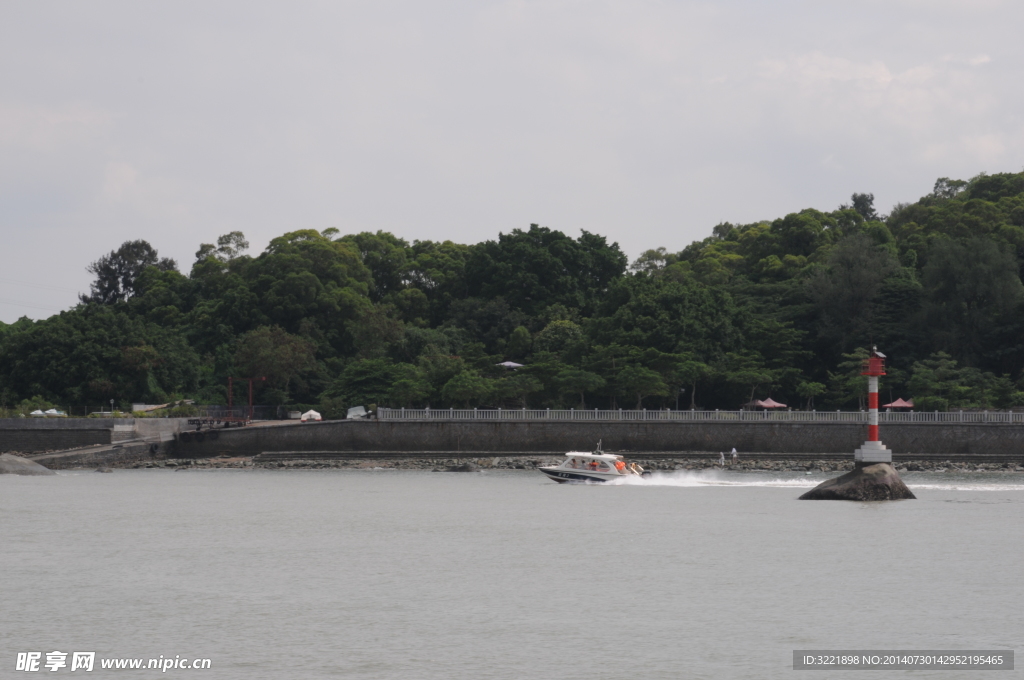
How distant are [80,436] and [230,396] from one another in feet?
39.2

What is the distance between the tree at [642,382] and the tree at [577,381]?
1.34 meters

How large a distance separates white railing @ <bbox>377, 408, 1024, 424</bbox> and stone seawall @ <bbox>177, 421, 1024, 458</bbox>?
38 cm

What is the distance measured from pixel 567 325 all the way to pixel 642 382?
15.0m

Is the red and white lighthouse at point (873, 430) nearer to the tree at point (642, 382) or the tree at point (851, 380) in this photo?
the tree at point (851, 380)

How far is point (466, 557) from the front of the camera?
30.2m

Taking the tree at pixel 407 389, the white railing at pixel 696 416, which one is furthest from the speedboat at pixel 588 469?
the tree at pixel 407 389

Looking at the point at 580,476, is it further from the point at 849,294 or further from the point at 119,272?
the point at 119,272

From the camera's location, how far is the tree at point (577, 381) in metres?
65.4

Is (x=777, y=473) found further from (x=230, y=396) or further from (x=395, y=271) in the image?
(x=395, y=271)

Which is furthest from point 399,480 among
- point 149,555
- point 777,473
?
point 149,555

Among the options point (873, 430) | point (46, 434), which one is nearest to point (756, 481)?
point (873, 430)

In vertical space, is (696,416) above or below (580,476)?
above

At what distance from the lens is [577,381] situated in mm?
65625

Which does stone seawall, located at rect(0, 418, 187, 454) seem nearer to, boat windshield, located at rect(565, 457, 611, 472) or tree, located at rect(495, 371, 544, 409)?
tree, located at rect(495, 371, 544, 409)
